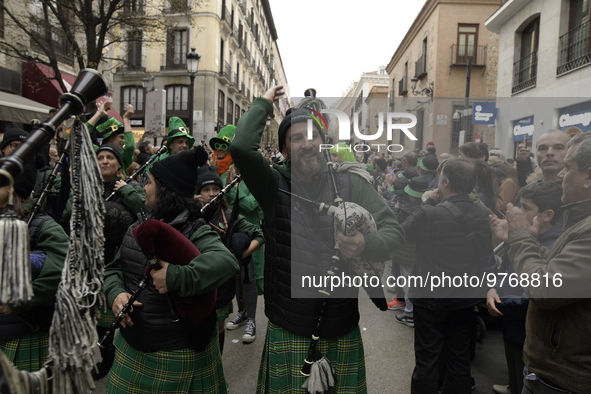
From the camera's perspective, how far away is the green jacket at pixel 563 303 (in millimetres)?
1673

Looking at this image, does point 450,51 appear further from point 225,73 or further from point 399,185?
point 225,73

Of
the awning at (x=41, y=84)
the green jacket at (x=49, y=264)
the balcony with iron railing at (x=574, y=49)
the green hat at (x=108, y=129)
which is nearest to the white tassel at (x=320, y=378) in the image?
the green jacket at (x=49, y=264)

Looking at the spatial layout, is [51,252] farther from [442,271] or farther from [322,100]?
[442,271]

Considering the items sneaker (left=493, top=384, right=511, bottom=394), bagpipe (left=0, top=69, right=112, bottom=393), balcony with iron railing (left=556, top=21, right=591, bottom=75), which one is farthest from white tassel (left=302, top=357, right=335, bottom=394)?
balcony with iron railing (left=556, top=21, right=591, bottom=75)

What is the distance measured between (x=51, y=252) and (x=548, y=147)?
2775 millimetres

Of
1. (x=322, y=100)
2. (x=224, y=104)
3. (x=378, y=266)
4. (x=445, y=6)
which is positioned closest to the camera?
(x=378, y=266)

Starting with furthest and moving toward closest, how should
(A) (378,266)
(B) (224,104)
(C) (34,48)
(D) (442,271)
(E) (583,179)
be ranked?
(B) (224,104), (C) (34,48), (D) (442,271), (A) (378,266), (E) (583,179)

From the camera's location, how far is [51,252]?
1.87 m

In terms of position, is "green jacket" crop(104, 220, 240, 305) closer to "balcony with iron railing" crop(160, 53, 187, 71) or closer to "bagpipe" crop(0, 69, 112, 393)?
"bagpipe" crop(0, 69, 112, 393)

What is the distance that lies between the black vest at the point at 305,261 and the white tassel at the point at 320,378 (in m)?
0.14

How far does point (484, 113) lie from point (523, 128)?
39cm

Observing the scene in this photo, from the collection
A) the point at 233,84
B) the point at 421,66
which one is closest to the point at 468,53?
the point at 421,66

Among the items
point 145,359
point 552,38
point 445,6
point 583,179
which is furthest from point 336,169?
point 445,6

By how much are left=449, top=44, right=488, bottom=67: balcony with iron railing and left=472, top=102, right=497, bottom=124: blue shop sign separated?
47.4ft
